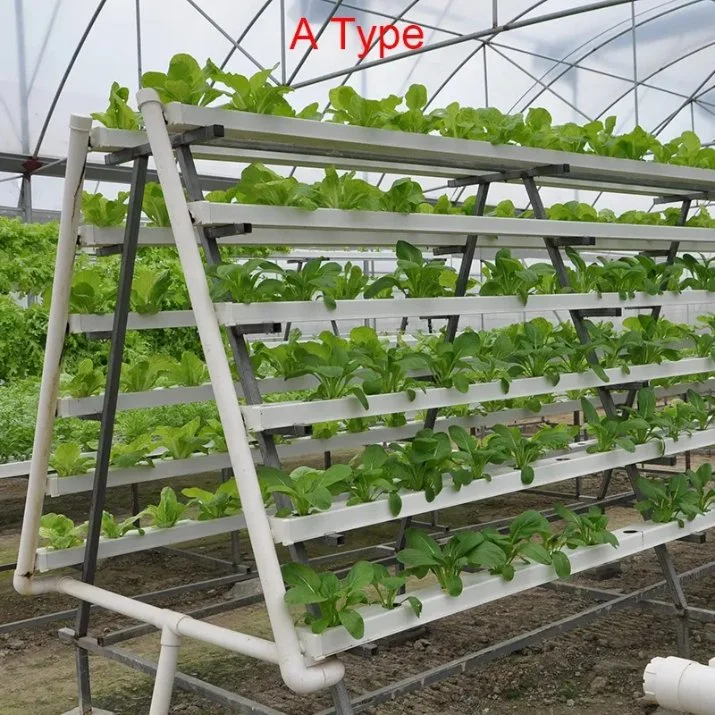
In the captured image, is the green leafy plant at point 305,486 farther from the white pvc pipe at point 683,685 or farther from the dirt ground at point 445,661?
the white pvc pipe at point 683,685

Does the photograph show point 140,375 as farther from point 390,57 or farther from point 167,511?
point 390,57

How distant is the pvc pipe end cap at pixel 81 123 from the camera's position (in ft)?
8.63

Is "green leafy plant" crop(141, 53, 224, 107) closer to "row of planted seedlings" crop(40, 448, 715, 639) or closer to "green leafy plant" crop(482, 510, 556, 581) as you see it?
"row of planted seedlings" crop(40, 448, 715, 639)

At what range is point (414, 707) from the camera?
337 centimetres

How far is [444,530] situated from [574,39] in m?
9.78

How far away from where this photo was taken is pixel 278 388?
10.5ft

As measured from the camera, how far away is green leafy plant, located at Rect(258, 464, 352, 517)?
2354 mm

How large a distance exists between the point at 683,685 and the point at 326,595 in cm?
128

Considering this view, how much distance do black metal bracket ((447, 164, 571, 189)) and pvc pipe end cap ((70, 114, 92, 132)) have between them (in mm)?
1253

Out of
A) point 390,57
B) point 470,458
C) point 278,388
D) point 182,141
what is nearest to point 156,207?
point 182,141

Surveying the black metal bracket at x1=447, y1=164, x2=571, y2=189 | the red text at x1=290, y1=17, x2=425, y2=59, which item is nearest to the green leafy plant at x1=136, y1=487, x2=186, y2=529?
the black metal bracket at x1=447, y1=164, x2=571, y2=189

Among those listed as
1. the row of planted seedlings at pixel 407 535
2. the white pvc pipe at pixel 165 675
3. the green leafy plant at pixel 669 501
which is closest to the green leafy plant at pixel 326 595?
the row of planted seedlings at pixel 407 535

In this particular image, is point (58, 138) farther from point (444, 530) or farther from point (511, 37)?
point (444, 530)

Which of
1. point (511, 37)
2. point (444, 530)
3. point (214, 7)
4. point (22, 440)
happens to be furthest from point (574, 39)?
point (22, 440)
